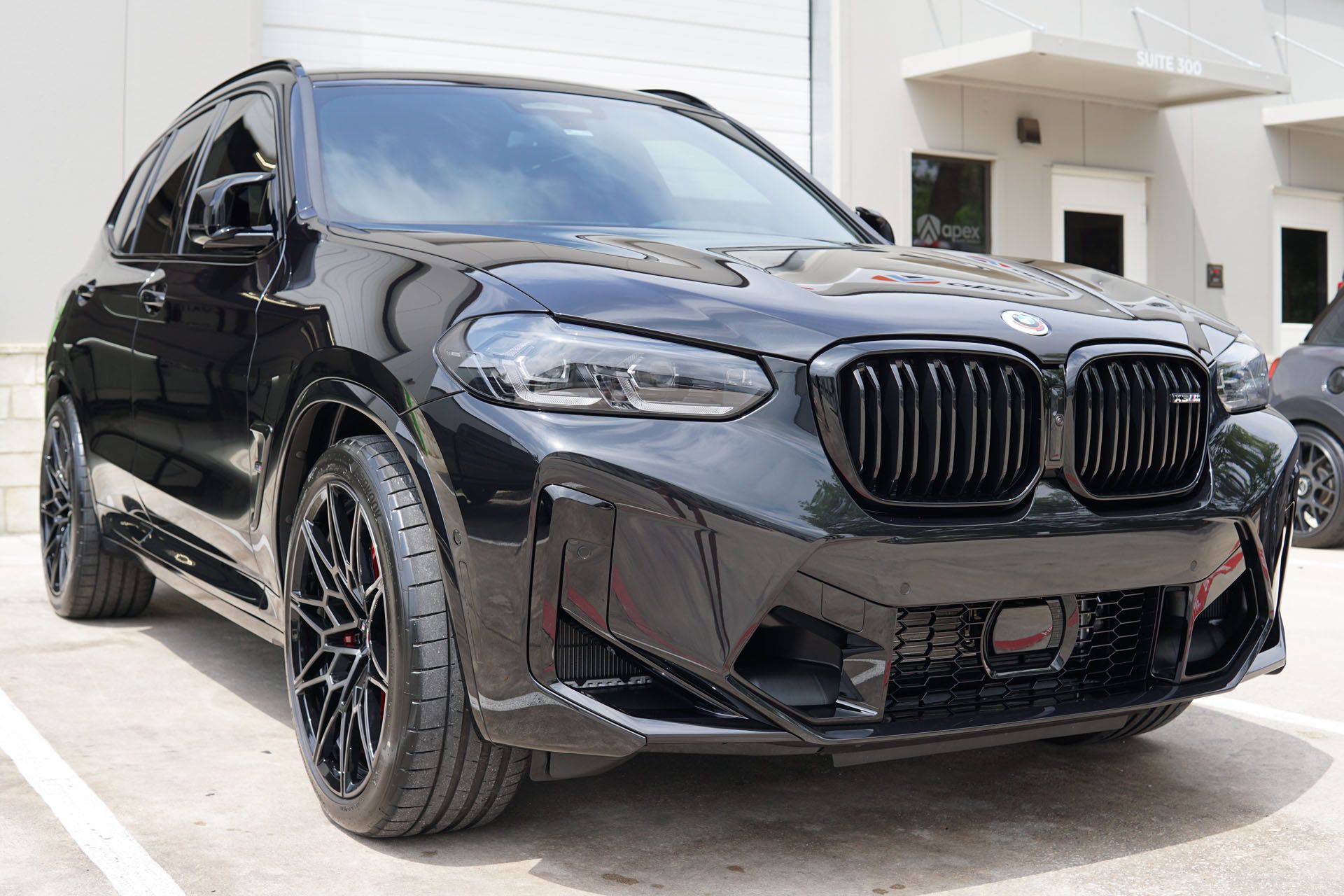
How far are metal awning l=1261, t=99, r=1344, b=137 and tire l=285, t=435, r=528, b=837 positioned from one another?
1428 cm

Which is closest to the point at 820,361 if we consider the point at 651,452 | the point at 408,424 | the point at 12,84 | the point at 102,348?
the point at 651,452

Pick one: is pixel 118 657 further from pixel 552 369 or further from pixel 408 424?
pixel 552 369

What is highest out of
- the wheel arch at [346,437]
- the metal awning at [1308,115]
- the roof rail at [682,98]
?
the metal awning at [1308,115]

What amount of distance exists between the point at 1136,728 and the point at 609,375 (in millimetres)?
1882

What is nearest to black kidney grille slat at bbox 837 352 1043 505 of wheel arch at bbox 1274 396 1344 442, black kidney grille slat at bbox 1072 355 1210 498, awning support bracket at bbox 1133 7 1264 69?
black kidney grille slat at bbox 1072 355 1210 498

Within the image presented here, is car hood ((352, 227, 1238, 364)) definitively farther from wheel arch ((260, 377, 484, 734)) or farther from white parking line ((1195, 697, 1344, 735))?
white parking line ((1195, 697, 1344, 735))

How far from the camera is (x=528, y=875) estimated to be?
2.66 metres

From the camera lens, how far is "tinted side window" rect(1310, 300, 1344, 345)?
7.64 meters

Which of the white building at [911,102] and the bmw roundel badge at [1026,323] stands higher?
the white building at [911,102]

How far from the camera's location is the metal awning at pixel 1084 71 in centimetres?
1176

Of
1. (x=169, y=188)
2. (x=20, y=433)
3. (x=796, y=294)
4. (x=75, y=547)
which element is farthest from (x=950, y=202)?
(x=796, y=294)

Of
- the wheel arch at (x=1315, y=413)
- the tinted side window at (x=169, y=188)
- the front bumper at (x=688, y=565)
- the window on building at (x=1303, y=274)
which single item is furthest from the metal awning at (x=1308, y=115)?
the front bumper at (x=688, y=565)

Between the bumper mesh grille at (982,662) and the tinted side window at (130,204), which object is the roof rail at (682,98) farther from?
the bumper mesh grille at (982,662)

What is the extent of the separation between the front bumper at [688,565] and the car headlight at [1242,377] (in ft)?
2.13
